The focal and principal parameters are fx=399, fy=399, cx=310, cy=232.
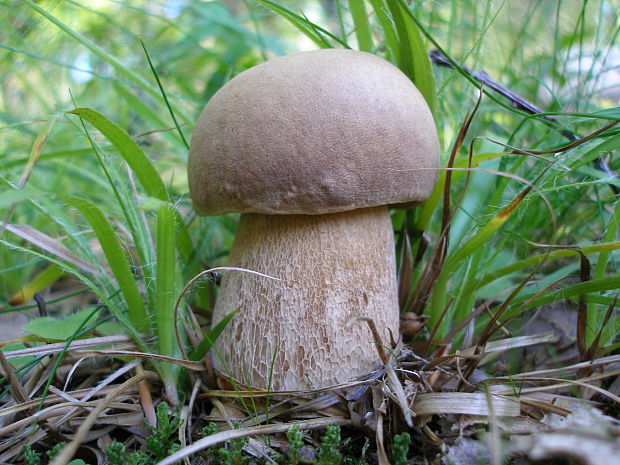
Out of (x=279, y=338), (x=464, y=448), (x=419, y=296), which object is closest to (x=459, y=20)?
(x=419, y=296)

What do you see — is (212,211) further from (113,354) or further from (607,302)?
(607,302)

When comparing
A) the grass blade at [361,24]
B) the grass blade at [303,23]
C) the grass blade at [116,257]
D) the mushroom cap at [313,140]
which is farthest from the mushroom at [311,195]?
the grass blade at [361,24]

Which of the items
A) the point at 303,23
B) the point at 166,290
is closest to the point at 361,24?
the point at 303,23

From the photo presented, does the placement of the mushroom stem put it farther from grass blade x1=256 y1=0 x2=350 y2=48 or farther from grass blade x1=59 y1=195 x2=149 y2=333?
grass blade x1=256 y1=0 x2=350 y2=48

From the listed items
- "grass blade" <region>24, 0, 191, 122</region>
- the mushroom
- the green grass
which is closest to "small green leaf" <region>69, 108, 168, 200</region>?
the green grass

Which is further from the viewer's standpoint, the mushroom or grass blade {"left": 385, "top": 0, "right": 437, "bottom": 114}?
grass blade {"left": 385, "top": 0, "right": 437, "bottom": 114}

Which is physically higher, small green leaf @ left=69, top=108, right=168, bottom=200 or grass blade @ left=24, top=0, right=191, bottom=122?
grass blade @ left=24, top=0, right=191, bottom=122

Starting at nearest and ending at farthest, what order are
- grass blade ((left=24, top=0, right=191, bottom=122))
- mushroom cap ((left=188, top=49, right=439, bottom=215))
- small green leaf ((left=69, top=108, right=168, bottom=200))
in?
mushroom cap ((left=188, top=49, right=439, bottom=215)) → small green leaf ((left=69, top=108, right=168, bottom=200)) → grass blade ((left=24, top=0, right=191, bottom=122))
